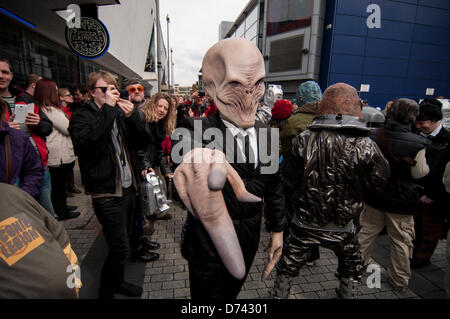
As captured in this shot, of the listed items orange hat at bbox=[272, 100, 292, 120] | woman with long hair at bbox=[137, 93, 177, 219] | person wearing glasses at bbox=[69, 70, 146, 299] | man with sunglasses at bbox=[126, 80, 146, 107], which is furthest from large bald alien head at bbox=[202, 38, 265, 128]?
orange hat at bbox=[272, 100, 292, 120]

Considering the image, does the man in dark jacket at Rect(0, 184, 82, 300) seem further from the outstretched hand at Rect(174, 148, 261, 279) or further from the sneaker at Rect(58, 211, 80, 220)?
the sneaker at Rect(58, 211, 80, 220)

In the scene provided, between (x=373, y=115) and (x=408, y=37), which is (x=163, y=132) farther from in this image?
(x=408, y=37)

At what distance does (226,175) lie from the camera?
1.12 m

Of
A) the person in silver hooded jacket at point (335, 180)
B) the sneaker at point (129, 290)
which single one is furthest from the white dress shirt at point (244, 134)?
the sneaker at point (129, 290)

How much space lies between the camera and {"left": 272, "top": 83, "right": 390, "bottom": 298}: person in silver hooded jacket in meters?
1.83

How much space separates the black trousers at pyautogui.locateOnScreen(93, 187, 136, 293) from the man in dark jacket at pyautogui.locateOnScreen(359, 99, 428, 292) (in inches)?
98.5

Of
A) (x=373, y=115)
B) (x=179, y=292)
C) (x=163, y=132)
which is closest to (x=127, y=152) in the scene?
(x=163, y=132)

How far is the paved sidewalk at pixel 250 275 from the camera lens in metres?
2.45

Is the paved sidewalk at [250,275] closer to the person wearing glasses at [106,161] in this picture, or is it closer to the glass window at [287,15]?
the person wearing glasses at [106,161]

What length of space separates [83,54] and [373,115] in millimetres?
9759

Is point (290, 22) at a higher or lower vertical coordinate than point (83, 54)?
higher

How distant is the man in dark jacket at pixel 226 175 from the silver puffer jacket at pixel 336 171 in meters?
0.59

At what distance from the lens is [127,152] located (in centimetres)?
215

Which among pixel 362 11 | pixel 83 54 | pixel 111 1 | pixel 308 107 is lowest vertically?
pixel 308 107
